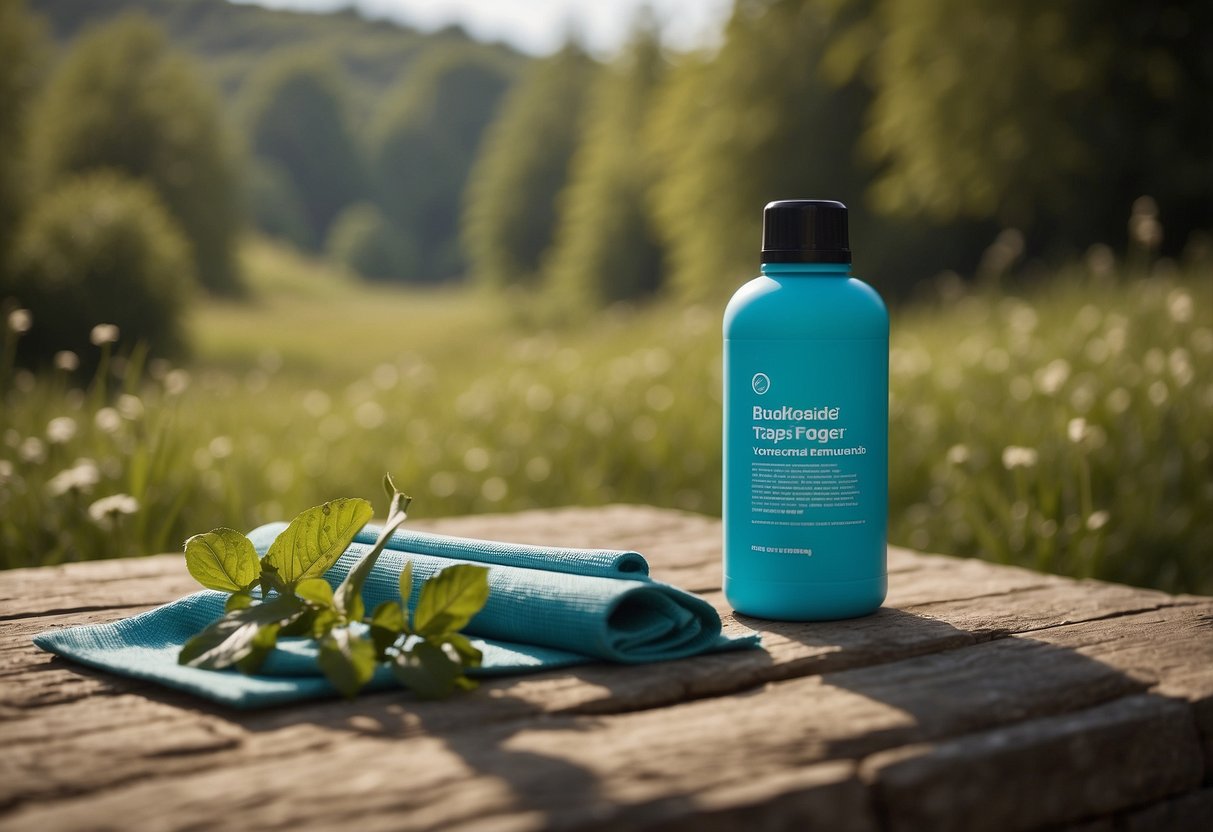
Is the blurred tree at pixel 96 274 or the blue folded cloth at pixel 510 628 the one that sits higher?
the blurred tree at pixel 96 274

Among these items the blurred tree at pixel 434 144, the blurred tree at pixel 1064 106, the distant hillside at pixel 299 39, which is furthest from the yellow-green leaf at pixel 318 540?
the distant hillside at pixel 299 39

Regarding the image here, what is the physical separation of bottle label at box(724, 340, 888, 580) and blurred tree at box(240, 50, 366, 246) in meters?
76.4

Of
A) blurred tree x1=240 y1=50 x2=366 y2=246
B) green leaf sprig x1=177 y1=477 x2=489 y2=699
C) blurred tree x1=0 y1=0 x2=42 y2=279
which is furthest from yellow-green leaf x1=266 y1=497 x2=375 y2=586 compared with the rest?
blurred tree x1=240 y1=50 x2=366 y2=246

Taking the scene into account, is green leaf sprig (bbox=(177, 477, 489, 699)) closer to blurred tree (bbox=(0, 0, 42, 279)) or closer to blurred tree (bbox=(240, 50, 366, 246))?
blurred tree (bbox=(0, 0, 42, 279))

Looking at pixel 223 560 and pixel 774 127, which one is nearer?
pixel 223 560

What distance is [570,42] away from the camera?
144ft

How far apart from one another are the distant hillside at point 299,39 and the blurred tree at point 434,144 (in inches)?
125

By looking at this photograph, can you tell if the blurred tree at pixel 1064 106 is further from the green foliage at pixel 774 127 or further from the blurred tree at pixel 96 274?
the blurred tree at pixel 96 274

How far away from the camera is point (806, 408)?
70.2 inches

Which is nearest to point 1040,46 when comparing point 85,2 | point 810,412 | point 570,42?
point 810,412

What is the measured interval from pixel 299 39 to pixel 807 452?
319ft

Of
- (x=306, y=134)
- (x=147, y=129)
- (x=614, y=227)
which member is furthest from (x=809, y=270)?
(x=306, y=134)

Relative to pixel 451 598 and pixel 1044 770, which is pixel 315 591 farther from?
pixel 1044 770

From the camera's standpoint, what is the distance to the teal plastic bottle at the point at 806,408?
69.9 inches
